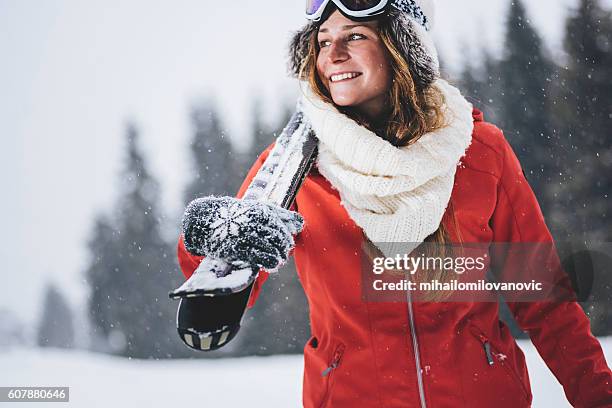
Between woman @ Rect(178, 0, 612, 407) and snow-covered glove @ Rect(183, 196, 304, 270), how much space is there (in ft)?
0.41

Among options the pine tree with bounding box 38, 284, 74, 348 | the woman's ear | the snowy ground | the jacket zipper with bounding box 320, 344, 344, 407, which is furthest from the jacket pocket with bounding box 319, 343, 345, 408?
the pine tree with bounding box 38, 284, 74, 348

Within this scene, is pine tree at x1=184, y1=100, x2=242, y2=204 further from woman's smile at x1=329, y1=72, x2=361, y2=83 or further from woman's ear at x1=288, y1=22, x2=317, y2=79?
woman's smile at x1=329, y1=72, x2=361, y2=83

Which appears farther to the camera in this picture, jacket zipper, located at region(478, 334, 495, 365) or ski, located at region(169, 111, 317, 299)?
jacket zipper, located at region(478, 334, 495, 365)

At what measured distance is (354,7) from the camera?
1.76 meters

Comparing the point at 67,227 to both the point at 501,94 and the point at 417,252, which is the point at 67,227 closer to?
the point at 501,94

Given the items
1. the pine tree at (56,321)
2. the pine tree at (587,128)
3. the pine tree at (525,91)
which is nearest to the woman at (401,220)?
the pine tree at (587,128)

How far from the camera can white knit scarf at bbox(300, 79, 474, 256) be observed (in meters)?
1.64

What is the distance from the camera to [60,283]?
55.7 metres

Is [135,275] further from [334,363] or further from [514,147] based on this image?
[334,363]

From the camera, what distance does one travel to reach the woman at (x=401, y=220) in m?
1.55

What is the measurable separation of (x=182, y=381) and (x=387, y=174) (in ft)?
13.5

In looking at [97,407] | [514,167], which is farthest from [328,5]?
[97,407]

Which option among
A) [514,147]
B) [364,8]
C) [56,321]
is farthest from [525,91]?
[56,321]

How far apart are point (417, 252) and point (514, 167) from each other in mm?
488
